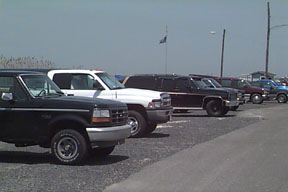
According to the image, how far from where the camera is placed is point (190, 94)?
2022cm

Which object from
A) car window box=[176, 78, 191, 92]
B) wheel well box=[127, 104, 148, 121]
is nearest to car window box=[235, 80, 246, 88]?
car window box=[176, 78, 191, 92]

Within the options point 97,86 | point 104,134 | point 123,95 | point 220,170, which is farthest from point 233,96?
point 104,134

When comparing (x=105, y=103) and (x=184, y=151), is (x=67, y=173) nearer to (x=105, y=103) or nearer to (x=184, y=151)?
(x=105, y=103)

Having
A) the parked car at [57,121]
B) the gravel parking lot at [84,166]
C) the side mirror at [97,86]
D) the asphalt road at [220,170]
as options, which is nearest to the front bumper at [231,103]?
the gravel parking lot at [84,166]

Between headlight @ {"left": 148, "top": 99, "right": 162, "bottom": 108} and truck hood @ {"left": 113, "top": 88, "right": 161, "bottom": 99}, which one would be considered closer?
headlight @ {"left": 148, "top": 99, "right": 162, "bottom": 108}

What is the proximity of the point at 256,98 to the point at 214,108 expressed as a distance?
13.0 m

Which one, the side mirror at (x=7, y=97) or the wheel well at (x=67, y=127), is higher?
the side mirror at (x=7, y=97)

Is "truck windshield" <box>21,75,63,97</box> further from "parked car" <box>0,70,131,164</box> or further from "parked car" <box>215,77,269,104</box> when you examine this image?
"parked car" <box>215,77,269,104</box>

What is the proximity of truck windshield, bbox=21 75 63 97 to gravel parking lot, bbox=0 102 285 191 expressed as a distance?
142 centimetres

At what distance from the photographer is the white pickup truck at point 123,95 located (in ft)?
40.8

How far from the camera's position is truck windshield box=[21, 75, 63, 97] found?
884 centimetres

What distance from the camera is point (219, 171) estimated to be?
7.99 m

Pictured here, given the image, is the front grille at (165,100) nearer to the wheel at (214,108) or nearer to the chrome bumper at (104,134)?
the chrome bumper at (104,134)

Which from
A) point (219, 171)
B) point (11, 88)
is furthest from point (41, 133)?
point (219, 171)
